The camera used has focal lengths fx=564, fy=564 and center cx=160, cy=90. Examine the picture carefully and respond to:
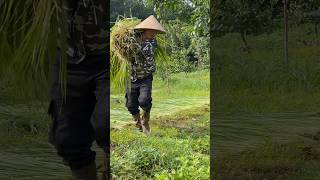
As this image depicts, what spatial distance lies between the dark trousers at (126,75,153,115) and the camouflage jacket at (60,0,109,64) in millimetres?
1583

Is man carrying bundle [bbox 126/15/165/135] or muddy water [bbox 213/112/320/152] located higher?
man carrying bundle [bbox 126/15/165/135]

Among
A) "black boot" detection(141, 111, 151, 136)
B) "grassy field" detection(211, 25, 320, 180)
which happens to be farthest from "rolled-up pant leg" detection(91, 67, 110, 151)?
"black boot" detection(141, 111, 151, 136)

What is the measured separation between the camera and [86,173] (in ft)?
6.62

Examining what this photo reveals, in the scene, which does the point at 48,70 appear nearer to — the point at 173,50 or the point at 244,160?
the point at 244,160

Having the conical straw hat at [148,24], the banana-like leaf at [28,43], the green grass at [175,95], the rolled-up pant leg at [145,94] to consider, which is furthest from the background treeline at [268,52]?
the banana-like leaf at [28,43]

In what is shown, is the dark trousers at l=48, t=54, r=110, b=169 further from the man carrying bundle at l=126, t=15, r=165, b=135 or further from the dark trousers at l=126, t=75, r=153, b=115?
the dark trousers at l=126, t=75, r=153, b=115

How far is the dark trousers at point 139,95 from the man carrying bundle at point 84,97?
153 cm

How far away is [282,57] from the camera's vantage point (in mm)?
2959

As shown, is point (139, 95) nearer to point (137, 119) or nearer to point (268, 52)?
point (137, 119)

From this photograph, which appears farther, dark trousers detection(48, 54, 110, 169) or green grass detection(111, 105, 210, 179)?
green grass detection(111, 105, 210, 179)

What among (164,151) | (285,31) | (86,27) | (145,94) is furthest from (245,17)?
(86,27)

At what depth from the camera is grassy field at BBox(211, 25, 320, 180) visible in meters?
2.79

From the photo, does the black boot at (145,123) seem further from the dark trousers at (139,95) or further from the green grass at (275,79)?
the green grass at (275,79)

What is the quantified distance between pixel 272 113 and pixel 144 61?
3.11 feet
